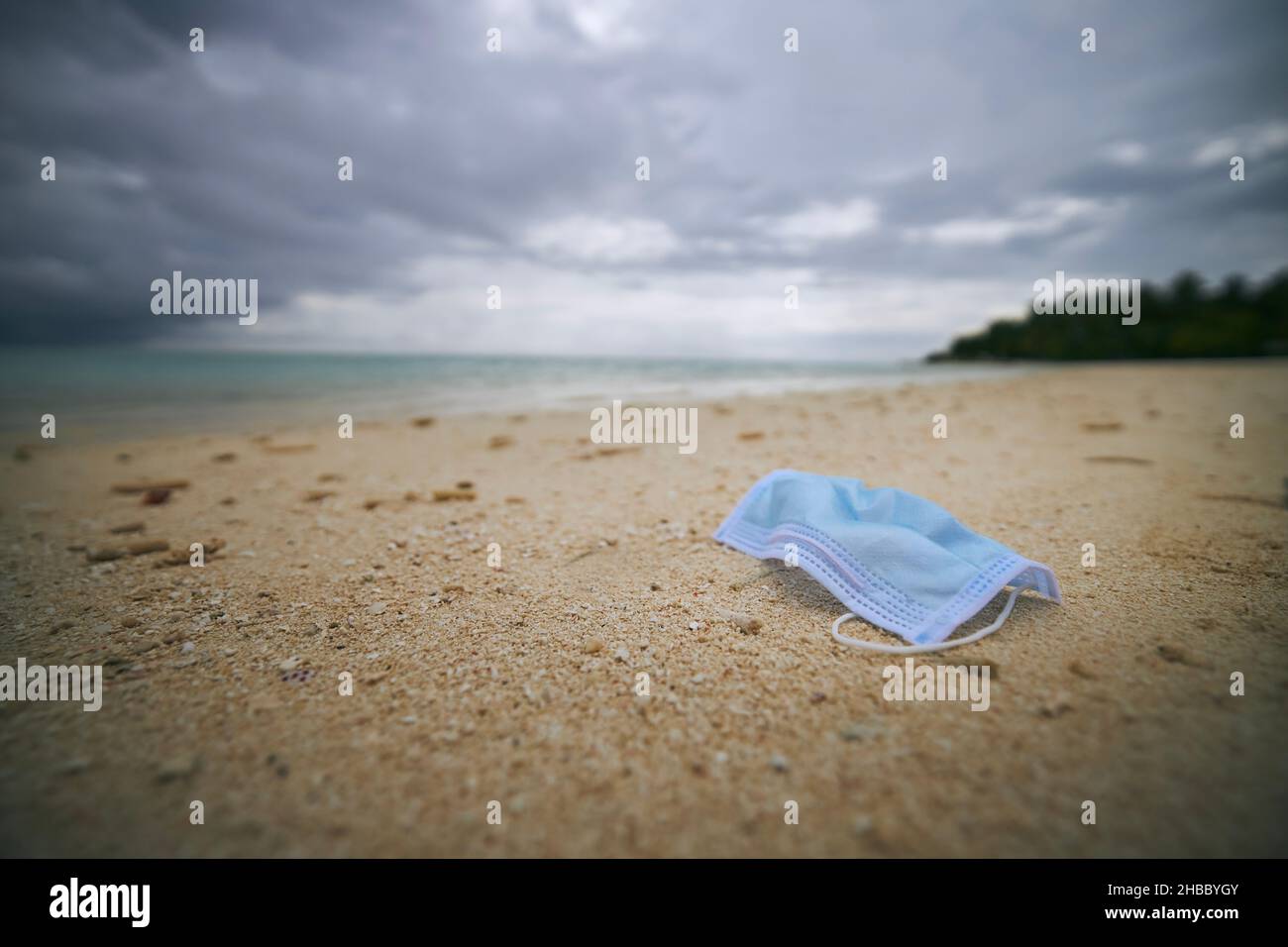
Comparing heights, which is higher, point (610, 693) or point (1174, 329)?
point (1174, 329)

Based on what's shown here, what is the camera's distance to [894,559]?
228cm

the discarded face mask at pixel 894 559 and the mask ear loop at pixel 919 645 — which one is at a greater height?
the discarded face mask at pixel 894 559

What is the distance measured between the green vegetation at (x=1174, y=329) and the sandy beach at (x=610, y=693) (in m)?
47.5

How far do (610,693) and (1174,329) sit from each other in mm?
54790

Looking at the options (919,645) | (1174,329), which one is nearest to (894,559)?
(919,645)

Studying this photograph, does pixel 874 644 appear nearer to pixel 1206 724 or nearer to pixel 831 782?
pixel 831 782

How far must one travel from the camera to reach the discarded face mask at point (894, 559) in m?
2.04

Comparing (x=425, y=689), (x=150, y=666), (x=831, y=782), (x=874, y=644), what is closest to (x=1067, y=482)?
(x=874, y=644)

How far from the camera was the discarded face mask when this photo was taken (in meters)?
2.04

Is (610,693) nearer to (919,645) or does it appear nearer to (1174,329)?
(919,645)

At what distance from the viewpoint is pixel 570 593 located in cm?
256

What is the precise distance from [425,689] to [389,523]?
7.14 ft

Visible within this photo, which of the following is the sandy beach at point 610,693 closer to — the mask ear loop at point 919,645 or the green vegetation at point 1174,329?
the mask ear loop at point 919,645

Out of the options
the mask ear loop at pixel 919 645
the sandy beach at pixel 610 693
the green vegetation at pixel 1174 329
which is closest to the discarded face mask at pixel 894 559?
the mask ear loop at pixel 919 645
